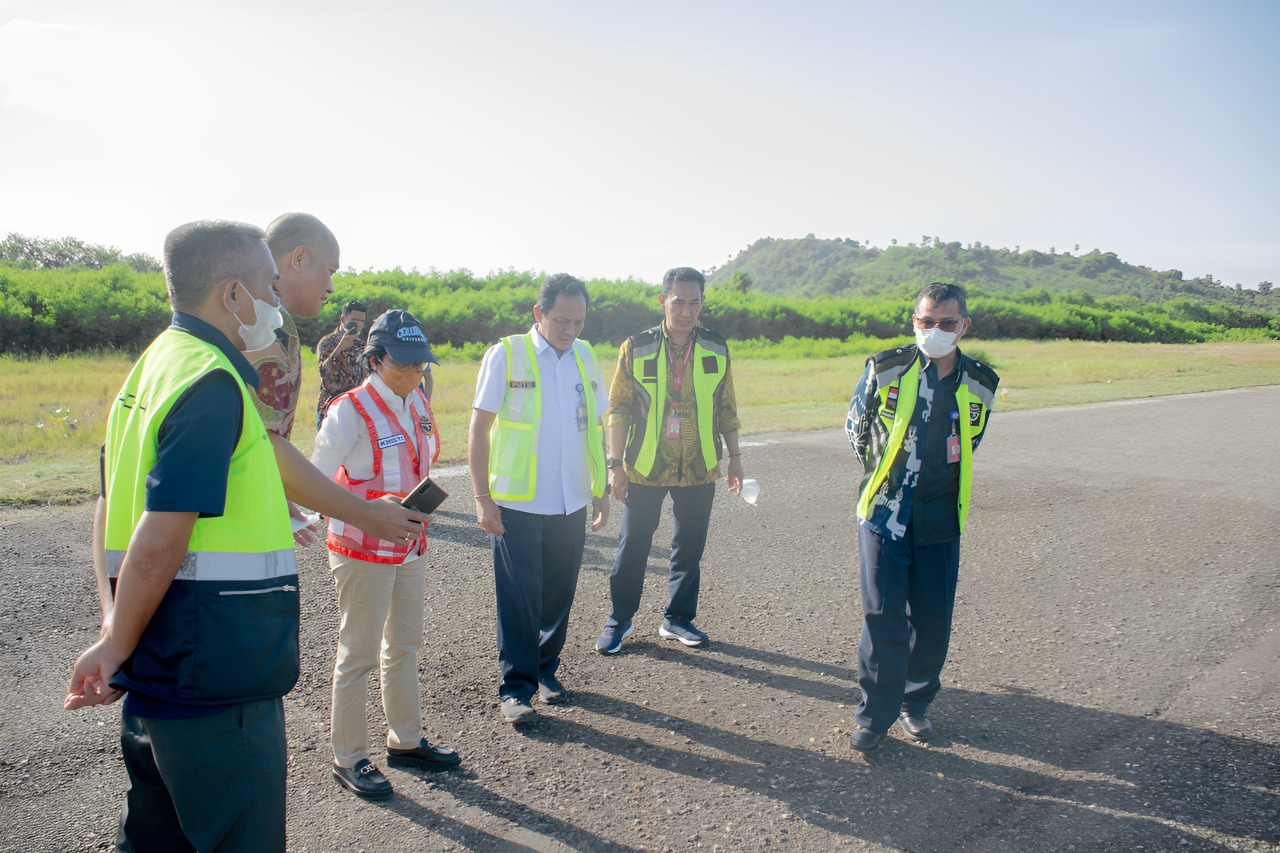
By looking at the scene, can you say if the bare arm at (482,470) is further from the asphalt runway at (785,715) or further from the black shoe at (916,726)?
the black shoe at (916,726)

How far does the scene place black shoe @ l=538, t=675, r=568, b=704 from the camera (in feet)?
13.3

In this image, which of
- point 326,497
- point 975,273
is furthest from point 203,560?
point 975,273

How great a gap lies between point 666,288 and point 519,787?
286cm

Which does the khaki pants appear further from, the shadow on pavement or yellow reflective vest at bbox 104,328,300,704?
yellow reflective vest at bbox 104,328,300,704

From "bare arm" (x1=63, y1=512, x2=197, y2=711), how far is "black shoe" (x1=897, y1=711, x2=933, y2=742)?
322cm

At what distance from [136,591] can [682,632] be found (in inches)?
136

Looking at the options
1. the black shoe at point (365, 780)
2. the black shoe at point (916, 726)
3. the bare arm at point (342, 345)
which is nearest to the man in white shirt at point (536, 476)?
the black shoe at point (365, 780)

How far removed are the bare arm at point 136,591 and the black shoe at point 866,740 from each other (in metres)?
2.89

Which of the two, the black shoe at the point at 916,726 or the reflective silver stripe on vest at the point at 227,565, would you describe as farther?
the black shoe at the point at 916,726

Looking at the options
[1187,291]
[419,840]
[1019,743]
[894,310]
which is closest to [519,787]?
[419,840]

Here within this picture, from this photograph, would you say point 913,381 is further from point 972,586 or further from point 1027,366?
point 1027,366

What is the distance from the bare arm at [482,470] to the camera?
12.6 ft

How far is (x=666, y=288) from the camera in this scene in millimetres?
4895

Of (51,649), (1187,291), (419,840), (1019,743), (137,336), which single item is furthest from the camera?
(1187,291)
